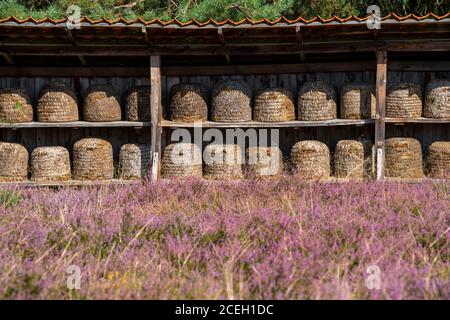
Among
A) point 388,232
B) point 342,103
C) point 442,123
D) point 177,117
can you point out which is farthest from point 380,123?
point 388,232

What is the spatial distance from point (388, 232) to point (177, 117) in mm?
5127

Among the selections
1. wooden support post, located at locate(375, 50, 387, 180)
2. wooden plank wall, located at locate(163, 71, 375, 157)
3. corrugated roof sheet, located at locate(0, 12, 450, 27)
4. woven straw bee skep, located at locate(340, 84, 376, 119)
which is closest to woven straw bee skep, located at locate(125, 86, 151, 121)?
wooden plank wall, located at locate(163, 71, 375, 157)

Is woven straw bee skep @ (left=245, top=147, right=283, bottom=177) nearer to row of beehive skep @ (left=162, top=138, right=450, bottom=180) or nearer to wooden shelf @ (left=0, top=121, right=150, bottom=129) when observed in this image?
row of beehive skep @ (left=162, top=138, right=450, bottom=180)

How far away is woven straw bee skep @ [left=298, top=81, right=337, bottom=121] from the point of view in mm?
8781

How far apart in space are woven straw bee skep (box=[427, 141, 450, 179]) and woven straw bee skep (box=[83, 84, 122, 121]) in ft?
16.5

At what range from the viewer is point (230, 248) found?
3.94 meters

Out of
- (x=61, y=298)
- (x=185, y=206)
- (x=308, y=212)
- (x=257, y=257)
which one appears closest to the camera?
(x=61, y=298)

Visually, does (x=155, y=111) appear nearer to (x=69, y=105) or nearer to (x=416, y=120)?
(x=69, y=105)

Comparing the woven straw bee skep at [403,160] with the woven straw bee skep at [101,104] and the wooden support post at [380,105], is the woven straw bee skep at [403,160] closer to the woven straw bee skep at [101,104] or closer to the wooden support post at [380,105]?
the wooden support post at [380,105]

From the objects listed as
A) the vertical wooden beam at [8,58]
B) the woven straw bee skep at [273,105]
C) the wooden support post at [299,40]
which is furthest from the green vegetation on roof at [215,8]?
the woven straw bee skep at [273,105]

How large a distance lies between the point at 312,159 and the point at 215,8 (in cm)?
496

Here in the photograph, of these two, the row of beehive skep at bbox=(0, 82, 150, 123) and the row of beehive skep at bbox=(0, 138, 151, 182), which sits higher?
the row of beehive skep at bbox=(0, 82, 150, 123)

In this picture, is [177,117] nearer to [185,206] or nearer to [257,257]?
[185,206]

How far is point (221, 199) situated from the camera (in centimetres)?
565
